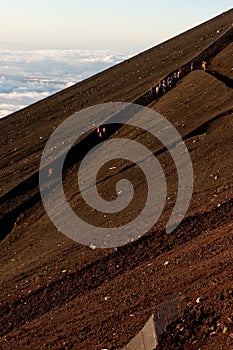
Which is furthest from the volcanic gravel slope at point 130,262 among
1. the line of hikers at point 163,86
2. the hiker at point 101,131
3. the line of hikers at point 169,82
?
the line of hikers at point 169,82

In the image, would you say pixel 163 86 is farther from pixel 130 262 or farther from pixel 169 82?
pixel 130 262

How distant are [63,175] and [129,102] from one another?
14033 mm

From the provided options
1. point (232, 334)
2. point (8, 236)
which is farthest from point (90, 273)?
point (8, 236)

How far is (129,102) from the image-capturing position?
135 ft

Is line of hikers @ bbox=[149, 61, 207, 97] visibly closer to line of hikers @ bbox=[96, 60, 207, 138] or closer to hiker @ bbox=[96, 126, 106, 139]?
line of hikers @ bbox=[96, 60, 207, 138]

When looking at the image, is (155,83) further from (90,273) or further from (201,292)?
(201,292)

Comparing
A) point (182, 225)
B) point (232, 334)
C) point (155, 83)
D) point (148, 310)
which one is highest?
point (232, 334)

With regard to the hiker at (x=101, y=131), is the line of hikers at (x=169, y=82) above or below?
above

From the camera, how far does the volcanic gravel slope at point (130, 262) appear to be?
10609 millimetres

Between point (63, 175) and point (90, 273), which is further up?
point (90, 273)

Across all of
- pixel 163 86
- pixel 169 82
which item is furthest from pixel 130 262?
pixel 169 82

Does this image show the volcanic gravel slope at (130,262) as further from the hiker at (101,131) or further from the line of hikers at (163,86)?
the line of hikers at (163,86)

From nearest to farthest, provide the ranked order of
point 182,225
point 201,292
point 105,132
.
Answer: point 201,292 < point 182,225 < point 105,132

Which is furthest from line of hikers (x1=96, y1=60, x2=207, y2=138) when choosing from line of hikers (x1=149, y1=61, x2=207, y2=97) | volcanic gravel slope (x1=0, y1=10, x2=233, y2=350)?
volcanic gravel slope (x1=0, y1=10, x2=233, y2=350)
